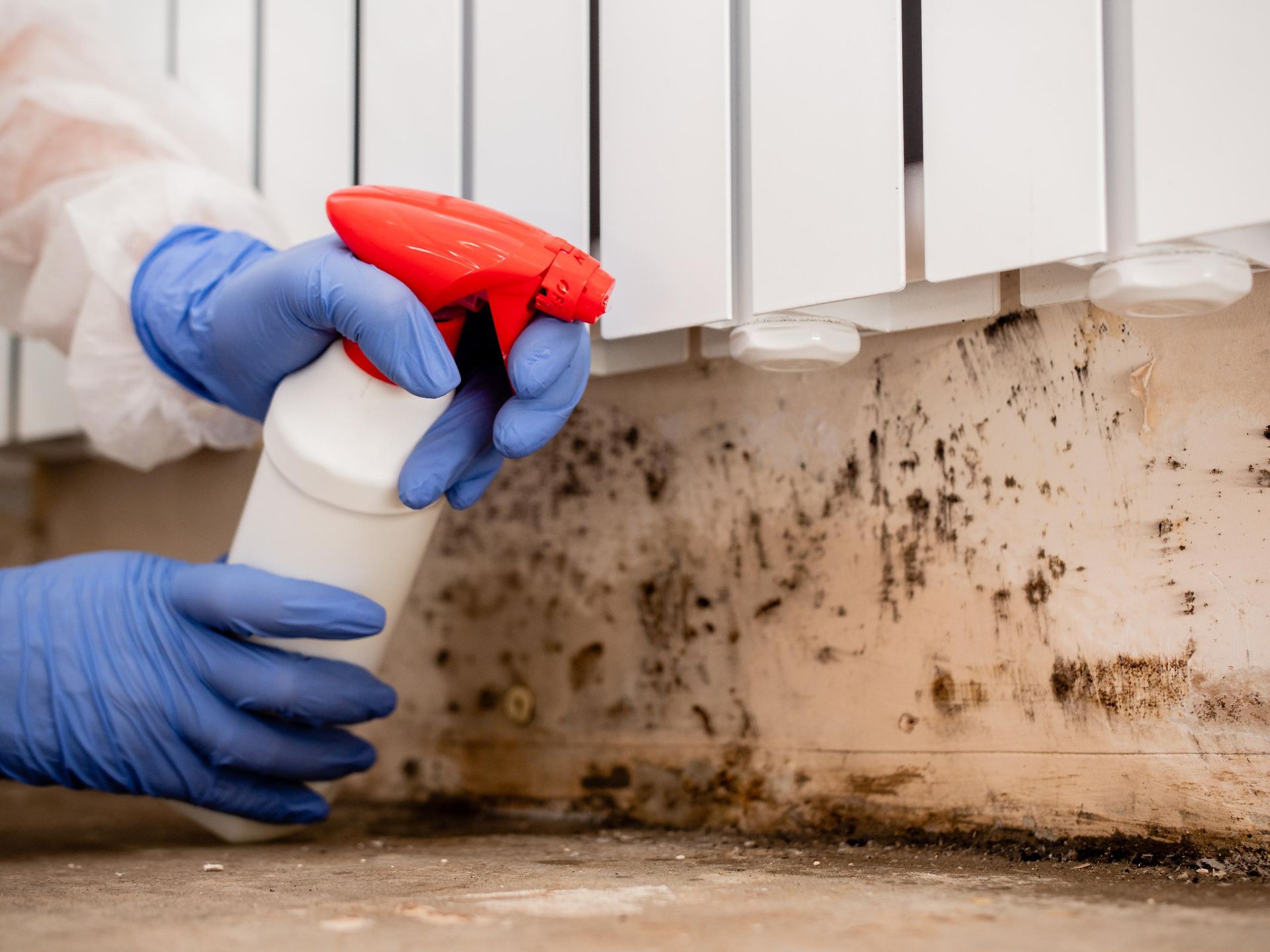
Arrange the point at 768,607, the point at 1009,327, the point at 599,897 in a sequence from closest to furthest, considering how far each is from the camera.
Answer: the point at 599,897 < the point at 1009,327 < the point at 768,607

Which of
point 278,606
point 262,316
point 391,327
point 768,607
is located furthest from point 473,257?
point 768,607

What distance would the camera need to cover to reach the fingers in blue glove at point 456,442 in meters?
0.82

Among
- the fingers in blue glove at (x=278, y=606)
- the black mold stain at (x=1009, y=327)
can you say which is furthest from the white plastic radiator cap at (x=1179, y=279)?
the fingers in blue glove at (x=278, y=606)

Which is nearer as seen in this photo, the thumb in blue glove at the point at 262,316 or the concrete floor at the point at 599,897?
the concrete floor at the point at 599,897

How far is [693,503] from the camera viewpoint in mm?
1045

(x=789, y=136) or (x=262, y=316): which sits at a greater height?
(x=789, y=136)

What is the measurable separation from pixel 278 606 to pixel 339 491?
0.37 feet

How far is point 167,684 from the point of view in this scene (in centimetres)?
92

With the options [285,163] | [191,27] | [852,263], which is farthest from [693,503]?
[191,27]

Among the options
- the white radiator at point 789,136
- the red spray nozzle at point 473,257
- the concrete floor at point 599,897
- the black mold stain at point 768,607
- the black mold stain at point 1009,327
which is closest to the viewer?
the concrete floor at point 599,897

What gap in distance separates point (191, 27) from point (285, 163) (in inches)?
11.2

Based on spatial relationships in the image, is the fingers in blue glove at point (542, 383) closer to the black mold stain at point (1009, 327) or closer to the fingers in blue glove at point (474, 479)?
the fingers in blue glove at point (474, 479)

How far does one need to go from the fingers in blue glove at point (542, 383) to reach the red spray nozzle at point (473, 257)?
0.02 metres

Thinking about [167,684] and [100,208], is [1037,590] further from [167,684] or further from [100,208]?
[100,208]
